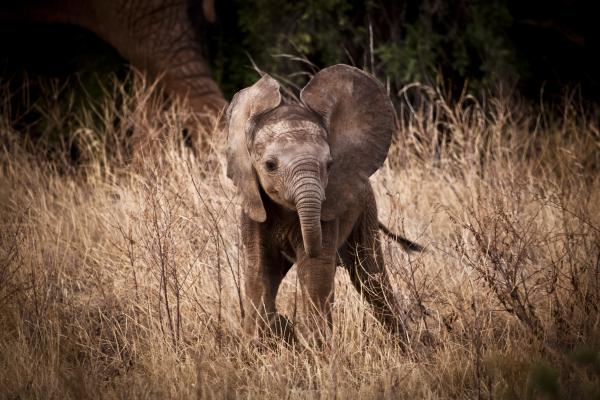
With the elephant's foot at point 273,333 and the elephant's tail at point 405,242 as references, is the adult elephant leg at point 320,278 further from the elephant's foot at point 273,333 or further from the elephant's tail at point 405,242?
the elephant's tail at point 405,242

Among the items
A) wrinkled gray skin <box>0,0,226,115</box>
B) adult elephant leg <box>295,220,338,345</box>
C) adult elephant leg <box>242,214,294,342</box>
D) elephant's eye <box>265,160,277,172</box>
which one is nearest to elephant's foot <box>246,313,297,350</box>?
adult elephant leg <box>242,214,294,342</box>

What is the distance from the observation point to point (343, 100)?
3729 mm

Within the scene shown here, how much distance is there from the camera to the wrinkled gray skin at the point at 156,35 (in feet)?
24.0

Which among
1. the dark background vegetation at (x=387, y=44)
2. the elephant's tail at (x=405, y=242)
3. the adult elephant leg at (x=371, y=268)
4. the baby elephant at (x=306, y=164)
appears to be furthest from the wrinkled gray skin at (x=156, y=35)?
the baby elephant at (x=306, y=164)

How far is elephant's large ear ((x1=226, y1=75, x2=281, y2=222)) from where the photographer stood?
3.57m

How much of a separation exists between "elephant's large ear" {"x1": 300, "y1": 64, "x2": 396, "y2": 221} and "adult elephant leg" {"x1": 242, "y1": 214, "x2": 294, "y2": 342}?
0.36 meters

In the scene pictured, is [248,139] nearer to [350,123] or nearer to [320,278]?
[350,123]

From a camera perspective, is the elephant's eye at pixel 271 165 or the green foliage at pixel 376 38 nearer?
the elephant's eye at pixel 271 165

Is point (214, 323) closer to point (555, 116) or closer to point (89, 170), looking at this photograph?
point (89, 170)

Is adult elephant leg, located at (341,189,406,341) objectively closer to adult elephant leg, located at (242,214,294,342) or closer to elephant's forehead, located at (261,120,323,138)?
adult elephant leg, located at (242,214,294,342)

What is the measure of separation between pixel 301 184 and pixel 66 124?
561 centimetres

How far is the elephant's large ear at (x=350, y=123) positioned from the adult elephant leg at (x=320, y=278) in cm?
13

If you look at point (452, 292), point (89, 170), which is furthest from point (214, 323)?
point (89, 170)

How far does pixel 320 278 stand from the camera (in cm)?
364
